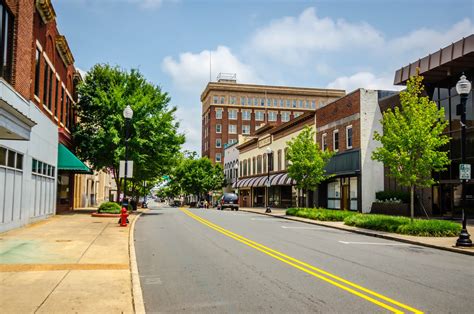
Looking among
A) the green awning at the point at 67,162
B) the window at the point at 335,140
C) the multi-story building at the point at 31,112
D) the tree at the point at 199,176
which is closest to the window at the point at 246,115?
the tree at the point at 199,176

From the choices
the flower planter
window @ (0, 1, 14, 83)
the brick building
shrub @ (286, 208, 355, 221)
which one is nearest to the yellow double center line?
window @ (0, 1, 14, 83)

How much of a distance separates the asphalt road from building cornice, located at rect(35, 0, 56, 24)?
14.3 metres

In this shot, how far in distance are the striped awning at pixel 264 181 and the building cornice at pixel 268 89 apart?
34345mm

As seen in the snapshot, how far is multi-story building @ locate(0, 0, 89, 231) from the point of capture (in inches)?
655

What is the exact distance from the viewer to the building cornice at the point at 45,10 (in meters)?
23.0

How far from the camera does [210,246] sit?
1463 cm

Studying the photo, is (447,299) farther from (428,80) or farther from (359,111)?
(359,111)

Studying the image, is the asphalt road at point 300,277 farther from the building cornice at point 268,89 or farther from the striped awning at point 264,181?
the building cornice at point 268,89

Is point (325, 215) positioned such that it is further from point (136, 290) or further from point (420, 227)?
Answer: point (136, 290)

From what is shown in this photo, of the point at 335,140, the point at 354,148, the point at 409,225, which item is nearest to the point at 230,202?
the point at 335,140

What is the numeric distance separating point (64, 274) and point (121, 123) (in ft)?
79.9

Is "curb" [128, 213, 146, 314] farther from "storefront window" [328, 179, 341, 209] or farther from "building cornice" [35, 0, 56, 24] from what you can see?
"storefront window" [328, 179, 341, 209]

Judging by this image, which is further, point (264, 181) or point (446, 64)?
point (264, 181)

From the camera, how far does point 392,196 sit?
105 ft
